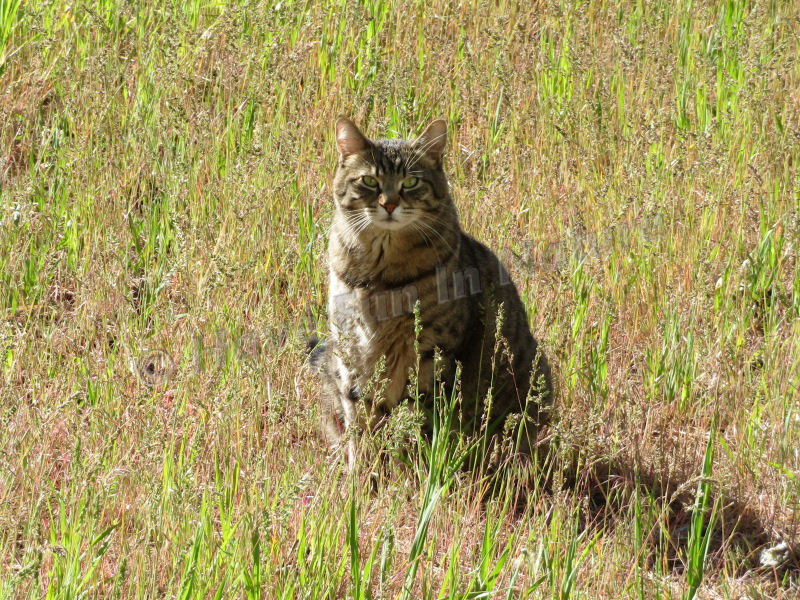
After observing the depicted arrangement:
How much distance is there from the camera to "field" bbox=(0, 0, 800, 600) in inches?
96.3

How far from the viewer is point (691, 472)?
3309 millimetres

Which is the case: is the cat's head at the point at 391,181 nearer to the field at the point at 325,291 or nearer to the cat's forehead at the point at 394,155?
the cat's forehead at the point at 394,155

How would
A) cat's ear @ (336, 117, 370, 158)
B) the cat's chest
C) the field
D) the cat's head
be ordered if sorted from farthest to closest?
1. cat's ear @ (336, 117, 370, 158)
2. the cat's head
3. the cat's chest
4. the field

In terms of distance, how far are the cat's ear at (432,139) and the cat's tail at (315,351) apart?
78 cm

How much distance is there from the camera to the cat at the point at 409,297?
334 centimetres

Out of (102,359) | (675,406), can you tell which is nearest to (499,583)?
(675,406)

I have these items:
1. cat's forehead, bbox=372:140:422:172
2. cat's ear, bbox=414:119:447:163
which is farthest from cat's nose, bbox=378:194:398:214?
cat's ear, bbox=414:119:447:163

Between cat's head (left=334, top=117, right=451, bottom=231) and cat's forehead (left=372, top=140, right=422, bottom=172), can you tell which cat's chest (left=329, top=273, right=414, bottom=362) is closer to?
cat's head (left=334, top=117, right=451, bottom=231)

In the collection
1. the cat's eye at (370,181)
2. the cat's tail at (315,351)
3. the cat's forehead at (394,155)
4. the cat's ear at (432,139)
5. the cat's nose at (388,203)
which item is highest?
→ the cat's ear at (432,139)

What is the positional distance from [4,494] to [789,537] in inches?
87.4

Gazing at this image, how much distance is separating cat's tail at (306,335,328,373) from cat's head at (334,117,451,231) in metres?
0.44

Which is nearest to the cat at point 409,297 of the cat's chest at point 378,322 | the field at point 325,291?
the cat's chest at point 378,322

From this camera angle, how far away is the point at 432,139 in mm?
3568

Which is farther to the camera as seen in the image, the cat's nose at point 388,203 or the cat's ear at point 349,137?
the cat's ear at point 349,137
